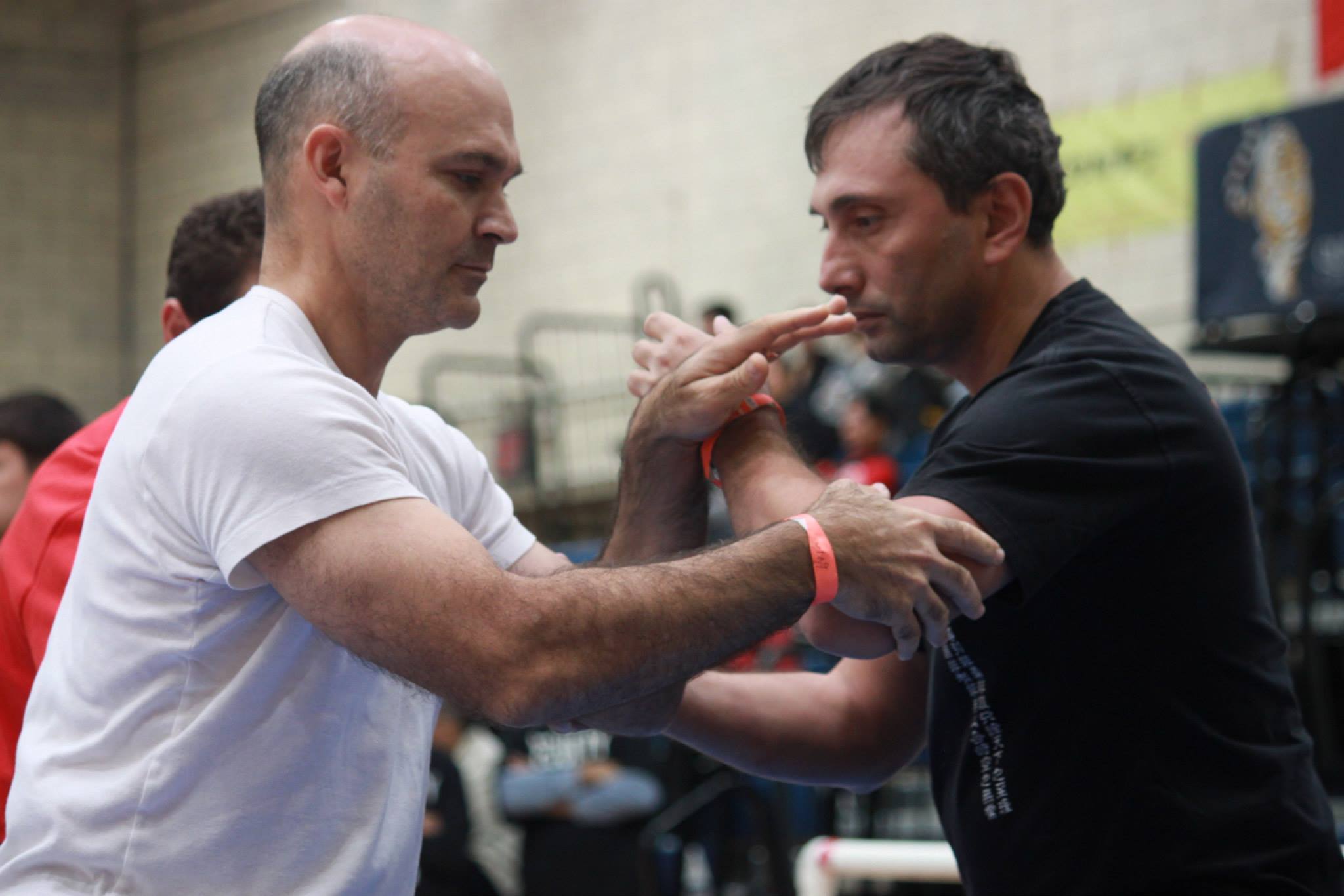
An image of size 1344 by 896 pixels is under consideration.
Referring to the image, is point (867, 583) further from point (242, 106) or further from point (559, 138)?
point (242, 106)

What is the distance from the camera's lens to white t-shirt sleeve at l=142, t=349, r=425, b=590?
165 cm

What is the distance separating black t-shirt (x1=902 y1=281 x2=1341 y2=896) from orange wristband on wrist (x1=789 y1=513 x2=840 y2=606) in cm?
24

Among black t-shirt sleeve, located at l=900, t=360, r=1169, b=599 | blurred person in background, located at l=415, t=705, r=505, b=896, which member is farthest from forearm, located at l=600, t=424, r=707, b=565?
blurred person in background, located at l=415, t=705, r=505, b=896

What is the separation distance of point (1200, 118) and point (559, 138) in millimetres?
4989

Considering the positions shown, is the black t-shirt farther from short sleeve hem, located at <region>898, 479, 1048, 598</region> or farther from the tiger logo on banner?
the tiger logo on banner

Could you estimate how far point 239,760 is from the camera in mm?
1754

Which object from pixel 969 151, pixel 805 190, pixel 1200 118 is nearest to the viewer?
pixel 969 151

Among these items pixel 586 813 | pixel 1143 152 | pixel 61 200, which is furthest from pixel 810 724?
pixel 61 200

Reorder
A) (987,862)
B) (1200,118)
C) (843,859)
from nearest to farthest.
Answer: (987,862) → (843,859) → (1200,118)

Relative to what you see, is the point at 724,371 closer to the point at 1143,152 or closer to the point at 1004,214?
the point at 1004,214

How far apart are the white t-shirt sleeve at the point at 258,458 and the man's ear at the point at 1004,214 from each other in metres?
1.09

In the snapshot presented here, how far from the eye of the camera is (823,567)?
1.80 m

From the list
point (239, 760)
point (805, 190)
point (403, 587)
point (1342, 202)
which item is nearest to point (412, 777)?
point (239, 760)

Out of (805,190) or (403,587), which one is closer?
(403,587)
